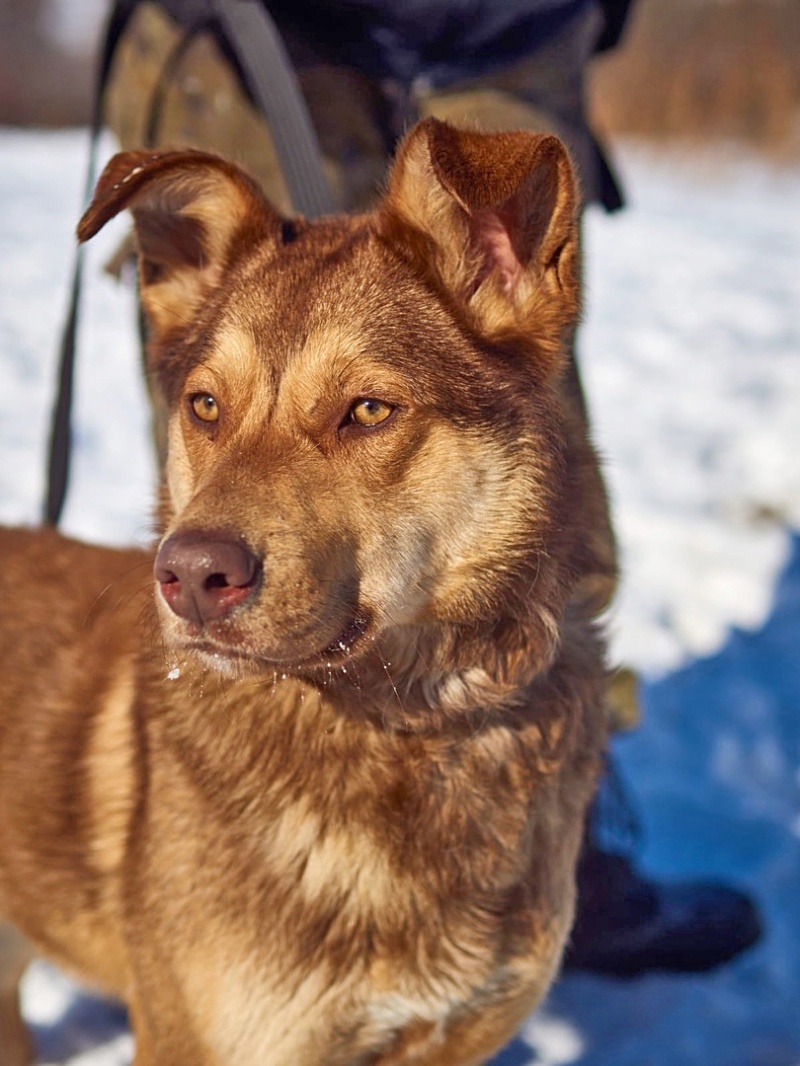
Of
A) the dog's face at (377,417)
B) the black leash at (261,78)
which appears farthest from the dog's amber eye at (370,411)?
the black leash at (261,78)

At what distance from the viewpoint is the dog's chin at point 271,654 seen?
179cm

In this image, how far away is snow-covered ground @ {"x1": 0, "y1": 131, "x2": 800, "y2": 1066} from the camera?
303 centimetres

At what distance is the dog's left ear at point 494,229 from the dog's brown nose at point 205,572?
2.43 feet

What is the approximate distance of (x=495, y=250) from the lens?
2141 mm

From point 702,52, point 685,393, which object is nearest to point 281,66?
point 685,393

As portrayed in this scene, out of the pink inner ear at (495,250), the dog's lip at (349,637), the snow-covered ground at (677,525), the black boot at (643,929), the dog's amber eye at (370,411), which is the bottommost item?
the snow-covered ground at (677,525)

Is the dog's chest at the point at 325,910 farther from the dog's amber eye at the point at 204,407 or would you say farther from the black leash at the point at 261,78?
the black leash at the point at 261,78

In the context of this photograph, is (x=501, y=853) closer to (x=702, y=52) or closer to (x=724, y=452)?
(x=724, y=452)

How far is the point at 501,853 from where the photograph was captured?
2152 mm

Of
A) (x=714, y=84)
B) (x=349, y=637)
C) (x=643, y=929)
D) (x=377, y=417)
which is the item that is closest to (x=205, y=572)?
(x=349, y=637)

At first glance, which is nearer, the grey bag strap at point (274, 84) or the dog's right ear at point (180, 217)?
the dog's right ear at point (180, 217)

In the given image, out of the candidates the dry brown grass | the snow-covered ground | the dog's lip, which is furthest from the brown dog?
the dry brown grass

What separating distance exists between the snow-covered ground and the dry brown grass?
4989 mm

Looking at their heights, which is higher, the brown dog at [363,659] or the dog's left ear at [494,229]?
the dog's left ear at [494,229]
